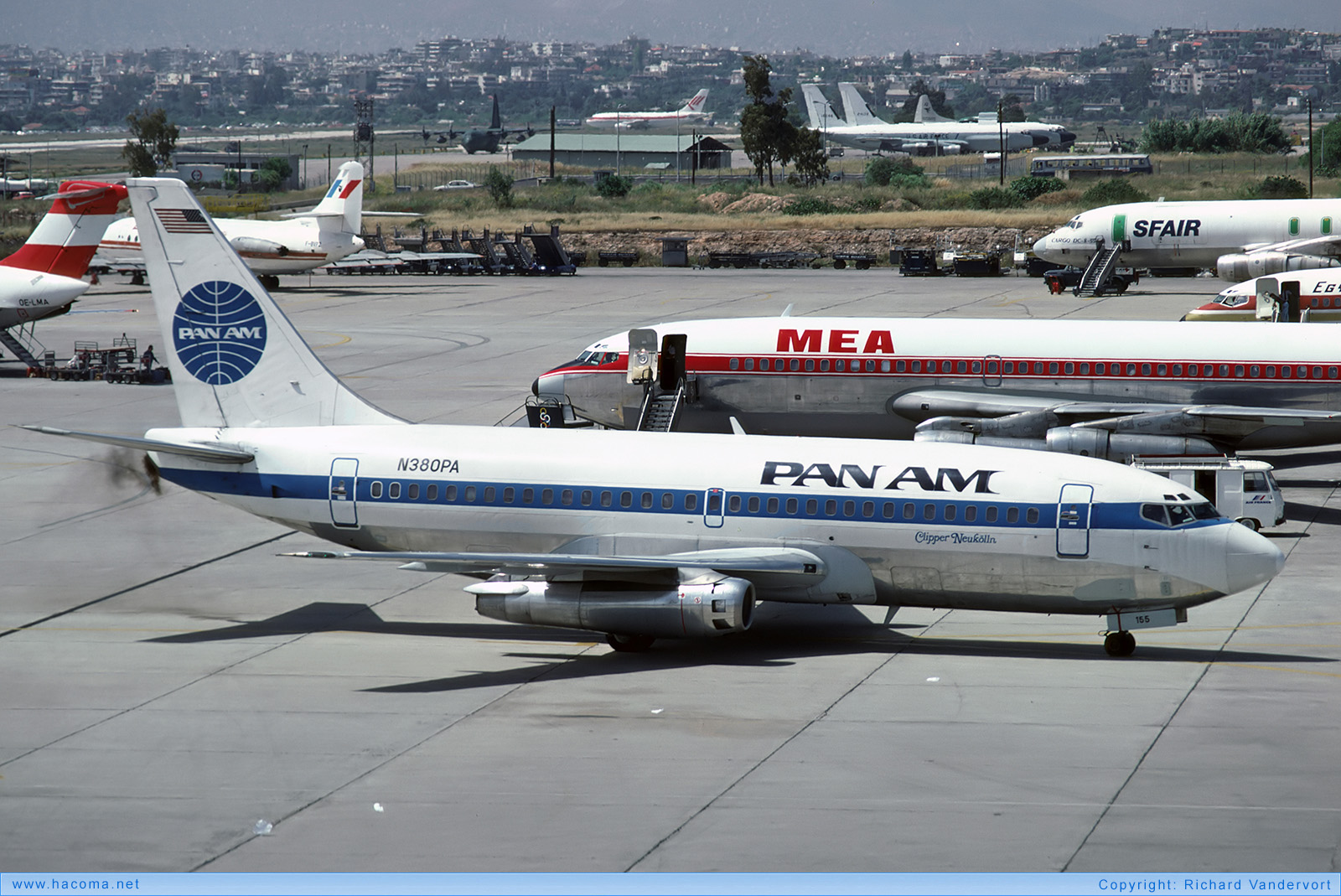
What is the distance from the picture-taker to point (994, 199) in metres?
135

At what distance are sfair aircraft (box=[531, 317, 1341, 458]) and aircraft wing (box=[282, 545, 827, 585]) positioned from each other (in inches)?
510

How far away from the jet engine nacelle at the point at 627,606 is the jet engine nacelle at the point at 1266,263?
63212 mm

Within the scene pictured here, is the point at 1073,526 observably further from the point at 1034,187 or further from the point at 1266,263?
the point at 1034,187

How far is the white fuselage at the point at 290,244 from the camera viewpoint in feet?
305

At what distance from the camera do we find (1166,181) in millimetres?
148250

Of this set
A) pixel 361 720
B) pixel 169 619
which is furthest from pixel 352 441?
pixel 361 720

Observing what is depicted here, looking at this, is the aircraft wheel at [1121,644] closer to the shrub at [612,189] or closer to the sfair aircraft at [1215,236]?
the sfair aircraft at [1215,236]

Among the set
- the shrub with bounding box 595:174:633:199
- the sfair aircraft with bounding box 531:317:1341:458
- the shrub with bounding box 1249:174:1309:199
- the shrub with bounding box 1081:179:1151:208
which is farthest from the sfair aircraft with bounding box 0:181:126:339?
the shrub with bounding box 1249:174:1309:199

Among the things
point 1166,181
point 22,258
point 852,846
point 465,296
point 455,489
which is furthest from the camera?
point 1166,181

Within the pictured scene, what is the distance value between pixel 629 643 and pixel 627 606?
1.12 meters

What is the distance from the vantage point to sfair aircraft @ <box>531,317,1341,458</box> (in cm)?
3981

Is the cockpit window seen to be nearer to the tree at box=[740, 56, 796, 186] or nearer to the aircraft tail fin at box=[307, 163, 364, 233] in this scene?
the aircraft tail fin at box=[307, 163, 364, 233]

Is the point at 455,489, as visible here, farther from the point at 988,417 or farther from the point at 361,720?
the point at 988,417

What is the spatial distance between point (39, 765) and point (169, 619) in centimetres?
847
